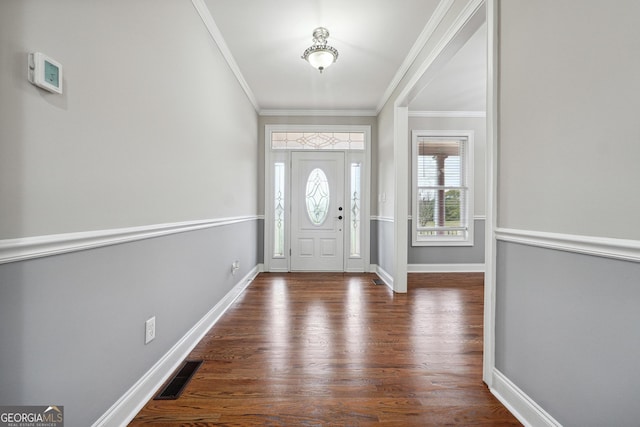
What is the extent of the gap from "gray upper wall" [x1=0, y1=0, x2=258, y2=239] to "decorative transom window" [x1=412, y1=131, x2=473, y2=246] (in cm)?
351

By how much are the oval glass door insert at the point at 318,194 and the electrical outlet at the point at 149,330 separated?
3.28 meters

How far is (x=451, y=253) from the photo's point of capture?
477cm

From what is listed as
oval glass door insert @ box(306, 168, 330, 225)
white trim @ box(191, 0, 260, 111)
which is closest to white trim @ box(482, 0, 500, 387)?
white trim @ box(191, 0, 260, 111)

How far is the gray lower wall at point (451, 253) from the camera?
4.77m

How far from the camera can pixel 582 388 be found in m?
1.12

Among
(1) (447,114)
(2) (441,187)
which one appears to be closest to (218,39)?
(1) (447,114)

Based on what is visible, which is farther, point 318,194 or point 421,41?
point 318,194

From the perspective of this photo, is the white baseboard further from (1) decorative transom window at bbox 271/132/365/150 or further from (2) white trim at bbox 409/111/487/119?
(2) white trim at bbox 409/111/487/119

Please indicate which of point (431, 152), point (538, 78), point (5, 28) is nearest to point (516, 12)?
point (538, 78)

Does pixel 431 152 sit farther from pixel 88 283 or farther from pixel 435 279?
pixel 88 283

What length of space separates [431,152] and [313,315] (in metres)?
3.38

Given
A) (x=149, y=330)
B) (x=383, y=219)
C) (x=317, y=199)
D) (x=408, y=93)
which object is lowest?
(x=149, y=330)

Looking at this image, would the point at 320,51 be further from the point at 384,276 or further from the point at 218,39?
the point at 384,276

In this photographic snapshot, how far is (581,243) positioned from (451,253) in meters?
3.89
